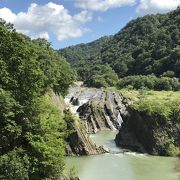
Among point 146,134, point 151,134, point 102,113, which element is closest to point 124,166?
point 151,134

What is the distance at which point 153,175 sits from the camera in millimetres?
51938

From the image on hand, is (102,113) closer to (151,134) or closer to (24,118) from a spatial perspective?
(151,134)

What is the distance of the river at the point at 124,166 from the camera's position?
168 ft

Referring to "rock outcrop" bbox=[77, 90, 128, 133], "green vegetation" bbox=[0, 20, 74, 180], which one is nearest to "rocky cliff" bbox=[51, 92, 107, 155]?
"green vegetation" bbox=[0, 20, 74, 180]

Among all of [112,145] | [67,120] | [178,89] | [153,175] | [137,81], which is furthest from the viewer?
[137,81]

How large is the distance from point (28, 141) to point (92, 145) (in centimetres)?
2143

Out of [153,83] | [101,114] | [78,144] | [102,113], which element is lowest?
[78,144]

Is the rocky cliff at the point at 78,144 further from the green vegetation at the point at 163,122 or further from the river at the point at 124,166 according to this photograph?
the green vegetation at the point at 163,122

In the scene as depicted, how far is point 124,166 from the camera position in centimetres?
5594

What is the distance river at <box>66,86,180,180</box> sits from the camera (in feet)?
168

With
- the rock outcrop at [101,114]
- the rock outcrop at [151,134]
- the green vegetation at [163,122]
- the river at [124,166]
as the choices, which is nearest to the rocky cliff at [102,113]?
the rock outcrop at [101,114]

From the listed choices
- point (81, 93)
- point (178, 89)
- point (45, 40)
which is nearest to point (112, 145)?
point (45, 40)

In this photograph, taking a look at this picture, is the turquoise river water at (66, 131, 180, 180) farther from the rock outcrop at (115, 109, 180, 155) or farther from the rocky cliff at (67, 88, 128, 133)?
the rocky cliff at (67, 88, 128, 133)

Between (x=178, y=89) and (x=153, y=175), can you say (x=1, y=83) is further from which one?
(x=178, y=89)
